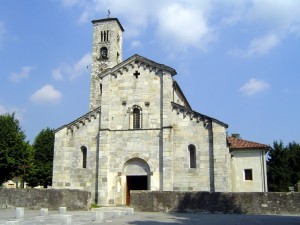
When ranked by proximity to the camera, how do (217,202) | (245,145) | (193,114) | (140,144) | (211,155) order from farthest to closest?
(245,145) → (140,144) → (193,114) → (211,155) → (217,202)

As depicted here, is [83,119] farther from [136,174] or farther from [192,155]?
[192,155]

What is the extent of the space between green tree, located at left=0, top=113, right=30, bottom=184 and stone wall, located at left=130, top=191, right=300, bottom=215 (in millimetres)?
19657

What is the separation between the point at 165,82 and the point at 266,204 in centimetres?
1380

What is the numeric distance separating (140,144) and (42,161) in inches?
1034

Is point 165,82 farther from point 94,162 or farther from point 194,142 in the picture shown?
point 94,162

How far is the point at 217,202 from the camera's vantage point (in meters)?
22.0

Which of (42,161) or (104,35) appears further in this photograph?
(42,161)

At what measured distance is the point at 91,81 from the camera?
144 ft

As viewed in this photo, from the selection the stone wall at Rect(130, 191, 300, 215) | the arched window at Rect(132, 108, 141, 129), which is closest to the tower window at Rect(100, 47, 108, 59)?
the arched window at Rect(132, 108, 141, 129)

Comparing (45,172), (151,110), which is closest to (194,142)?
(151,110)

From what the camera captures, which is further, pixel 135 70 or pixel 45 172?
pixel 45 172

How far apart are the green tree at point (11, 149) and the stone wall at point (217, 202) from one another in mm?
19657

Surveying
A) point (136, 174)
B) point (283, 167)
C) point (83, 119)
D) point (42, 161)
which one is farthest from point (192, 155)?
point (42, 161)

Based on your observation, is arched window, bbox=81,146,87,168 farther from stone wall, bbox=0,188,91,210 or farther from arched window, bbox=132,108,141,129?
stone wall, bbox=0,188,91,210
